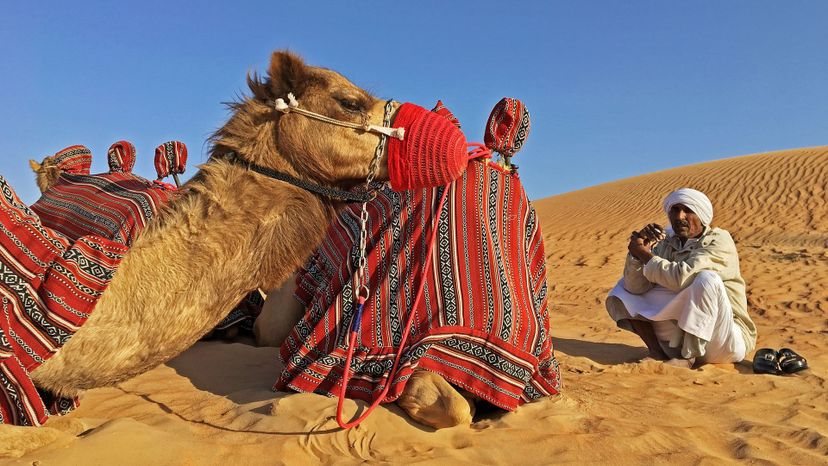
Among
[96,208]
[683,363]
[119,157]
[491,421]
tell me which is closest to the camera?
[491,421]

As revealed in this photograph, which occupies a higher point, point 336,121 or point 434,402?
point 336,121

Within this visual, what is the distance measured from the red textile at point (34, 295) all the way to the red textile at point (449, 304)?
1.36 meters

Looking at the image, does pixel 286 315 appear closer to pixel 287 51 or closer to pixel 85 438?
pixel 85 438

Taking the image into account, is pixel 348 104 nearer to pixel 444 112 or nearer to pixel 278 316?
pixel 444 112

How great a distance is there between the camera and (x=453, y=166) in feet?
7.32

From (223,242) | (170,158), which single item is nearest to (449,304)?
(223,242)

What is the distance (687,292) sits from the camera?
4906mm

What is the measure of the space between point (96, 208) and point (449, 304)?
127 inches

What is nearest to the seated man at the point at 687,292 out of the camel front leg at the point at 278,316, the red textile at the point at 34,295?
the camel front leg at the point at 278,316

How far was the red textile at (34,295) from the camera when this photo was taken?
6.65 ft

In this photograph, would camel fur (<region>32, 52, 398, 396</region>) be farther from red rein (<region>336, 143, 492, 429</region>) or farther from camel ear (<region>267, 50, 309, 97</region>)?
red rein (<region>336, 143, 492, 429</region>)

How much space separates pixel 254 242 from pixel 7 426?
3.37 ft

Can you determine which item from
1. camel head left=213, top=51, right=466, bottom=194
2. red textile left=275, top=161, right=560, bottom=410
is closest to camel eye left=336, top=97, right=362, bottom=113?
camel head left=213, top=51, right=466, bottom=194

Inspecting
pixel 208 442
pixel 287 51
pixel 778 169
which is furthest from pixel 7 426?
pixel 778 169
